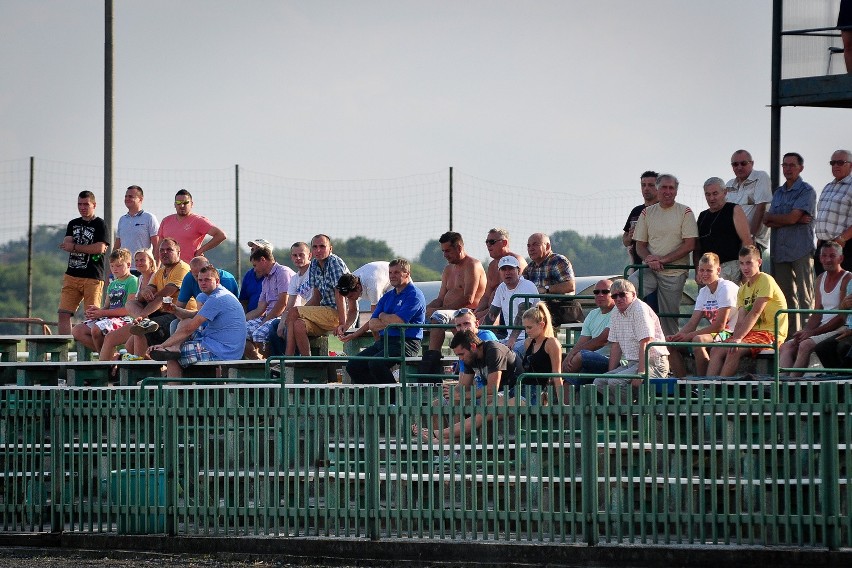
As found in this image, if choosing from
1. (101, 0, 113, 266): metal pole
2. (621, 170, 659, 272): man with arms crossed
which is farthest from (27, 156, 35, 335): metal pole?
(621, 170, 659, 272): man with arms crossed

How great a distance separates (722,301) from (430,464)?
344 centimetres

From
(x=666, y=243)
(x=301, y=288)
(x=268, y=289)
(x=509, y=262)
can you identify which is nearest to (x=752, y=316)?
(x=666, y=243)

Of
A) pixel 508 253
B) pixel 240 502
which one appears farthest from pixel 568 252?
pixel 240 502

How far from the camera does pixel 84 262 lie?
16609mm

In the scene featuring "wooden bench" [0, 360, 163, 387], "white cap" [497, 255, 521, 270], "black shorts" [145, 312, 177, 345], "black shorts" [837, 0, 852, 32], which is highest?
"black shorts" [837, 0, 852, 32]

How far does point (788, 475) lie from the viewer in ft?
31.0

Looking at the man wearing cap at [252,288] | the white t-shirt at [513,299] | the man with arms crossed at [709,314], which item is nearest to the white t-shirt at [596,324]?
the man with arms crossed at [709,314]

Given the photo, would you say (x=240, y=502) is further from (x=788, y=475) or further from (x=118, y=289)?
(x=118, y=289)

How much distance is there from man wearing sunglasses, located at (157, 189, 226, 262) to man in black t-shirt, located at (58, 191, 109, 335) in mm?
859

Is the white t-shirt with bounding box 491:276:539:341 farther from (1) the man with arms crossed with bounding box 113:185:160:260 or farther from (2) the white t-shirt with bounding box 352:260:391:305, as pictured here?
(1) the man with arms crossed with bounding box 113:185:160:260

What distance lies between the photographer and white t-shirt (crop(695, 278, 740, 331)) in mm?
A: 12078

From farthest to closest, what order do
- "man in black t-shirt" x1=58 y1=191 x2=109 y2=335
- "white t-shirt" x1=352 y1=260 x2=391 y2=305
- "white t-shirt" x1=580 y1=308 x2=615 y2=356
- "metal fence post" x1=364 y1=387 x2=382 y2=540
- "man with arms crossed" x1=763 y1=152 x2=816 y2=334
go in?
1. "man in black t-shirt" x1=58 y1=191 x2=109 y2=335
2. "white t-shirt" x1=352 y1=260 x2=391 y2=305
3. "man with arms crossed" x1=763 y1=152 x2=816 y2=334
4. "white t-shirt" x1=580 y1=308 x2=615 y2=356
5. "metal fence post" x1=364 y1=387 x2=382 y2=540

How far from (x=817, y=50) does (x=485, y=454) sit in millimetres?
6095

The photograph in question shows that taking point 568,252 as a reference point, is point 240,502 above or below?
below
